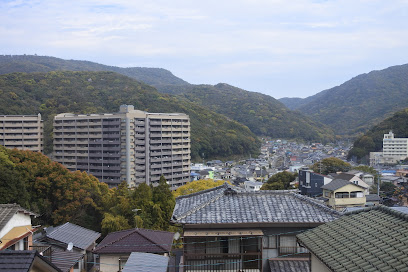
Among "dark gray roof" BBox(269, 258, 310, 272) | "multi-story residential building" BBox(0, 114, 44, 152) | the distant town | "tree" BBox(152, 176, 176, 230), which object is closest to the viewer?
the distant town

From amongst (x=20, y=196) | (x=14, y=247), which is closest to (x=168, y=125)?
(x=20, y=196)

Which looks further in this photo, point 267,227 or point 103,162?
point 103,162

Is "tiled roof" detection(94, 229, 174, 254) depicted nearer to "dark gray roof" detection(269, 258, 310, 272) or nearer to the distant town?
the distant town

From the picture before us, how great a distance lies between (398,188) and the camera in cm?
3669

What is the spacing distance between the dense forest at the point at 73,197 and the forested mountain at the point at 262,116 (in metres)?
97.9

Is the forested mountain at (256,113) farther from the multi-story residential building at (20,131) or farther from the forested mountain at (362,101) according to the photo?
the multi-story residential building at (20,131)

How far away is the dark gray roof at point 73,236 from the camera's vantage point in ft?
48.1

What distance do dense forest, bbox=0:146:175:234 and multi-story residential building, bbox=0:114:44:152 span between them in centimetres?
3100

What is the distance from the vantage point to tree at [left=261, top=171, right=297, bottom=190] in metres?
38.4

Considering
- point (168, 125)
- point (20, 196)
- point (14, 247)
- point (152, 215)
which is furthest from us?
point (168, 125)

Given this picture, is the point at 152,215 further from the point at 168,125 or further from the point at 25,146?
the point at 25,146

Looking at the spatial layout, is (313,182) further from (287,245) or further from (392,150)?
(392,150)

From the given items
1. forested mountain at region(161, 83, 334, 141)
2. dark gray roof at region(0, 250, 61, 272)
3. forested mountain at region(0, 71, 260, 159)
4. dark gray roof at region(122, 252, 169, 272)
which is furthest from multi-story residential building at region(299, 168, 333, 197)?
forested mountain at region(161, 83, 334, 141)

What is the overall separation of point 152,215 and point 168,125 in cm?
3519
